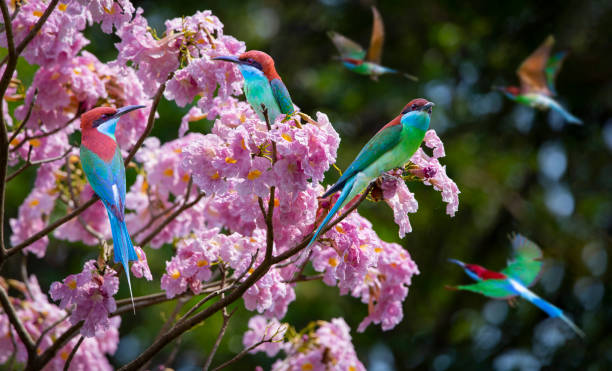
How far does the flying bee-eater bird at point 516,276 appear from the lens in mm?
1987

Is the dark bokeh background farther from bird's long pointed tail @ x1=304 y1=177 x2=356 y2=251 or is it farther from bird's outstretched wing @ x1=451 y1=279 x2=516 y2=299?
bird's long pointed tail @ x1=304 y1=177 x2=356 y2=251

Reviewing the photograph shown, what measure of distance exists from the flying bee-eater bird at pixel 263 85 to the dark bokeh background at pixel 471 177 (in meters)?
3.65

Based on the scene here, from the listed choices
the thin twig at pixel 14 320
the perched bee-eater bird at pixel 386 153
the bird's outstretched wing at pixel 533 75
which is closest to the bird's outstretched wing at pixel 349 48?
the bird's outstretched wing at pixel 533 75

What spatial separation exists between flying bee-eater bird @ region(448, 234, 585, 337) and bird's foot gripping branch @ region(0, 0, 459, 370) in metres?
0.21

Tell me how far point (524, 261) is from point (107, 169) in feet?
4.16

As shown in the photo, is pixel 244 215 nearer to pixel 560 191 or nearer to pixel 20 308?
pixel 20 308

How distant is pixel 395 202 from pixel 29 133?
1.45 meters

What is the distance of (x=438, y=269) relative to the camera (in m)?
6.30

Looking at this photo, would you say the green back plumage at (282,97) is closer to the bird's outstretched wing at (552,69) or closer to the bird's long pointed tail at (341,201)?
the bird's long pointed tail at (341,201)

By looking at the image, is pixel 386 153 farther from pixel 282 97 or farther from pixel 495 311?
pixel 495 311

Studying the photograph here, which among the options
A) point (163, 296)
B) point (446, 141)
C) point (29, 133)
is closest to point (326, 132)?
point (163, 296)

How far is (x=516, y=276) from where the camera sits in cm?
207

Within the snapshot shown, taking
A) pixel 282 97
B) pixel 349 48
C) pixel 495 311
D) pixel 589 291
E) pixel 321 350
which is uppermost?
pixel 282 97

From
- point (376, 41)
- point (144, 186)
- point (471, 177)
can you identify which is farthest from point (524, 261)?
point (471, 177)
